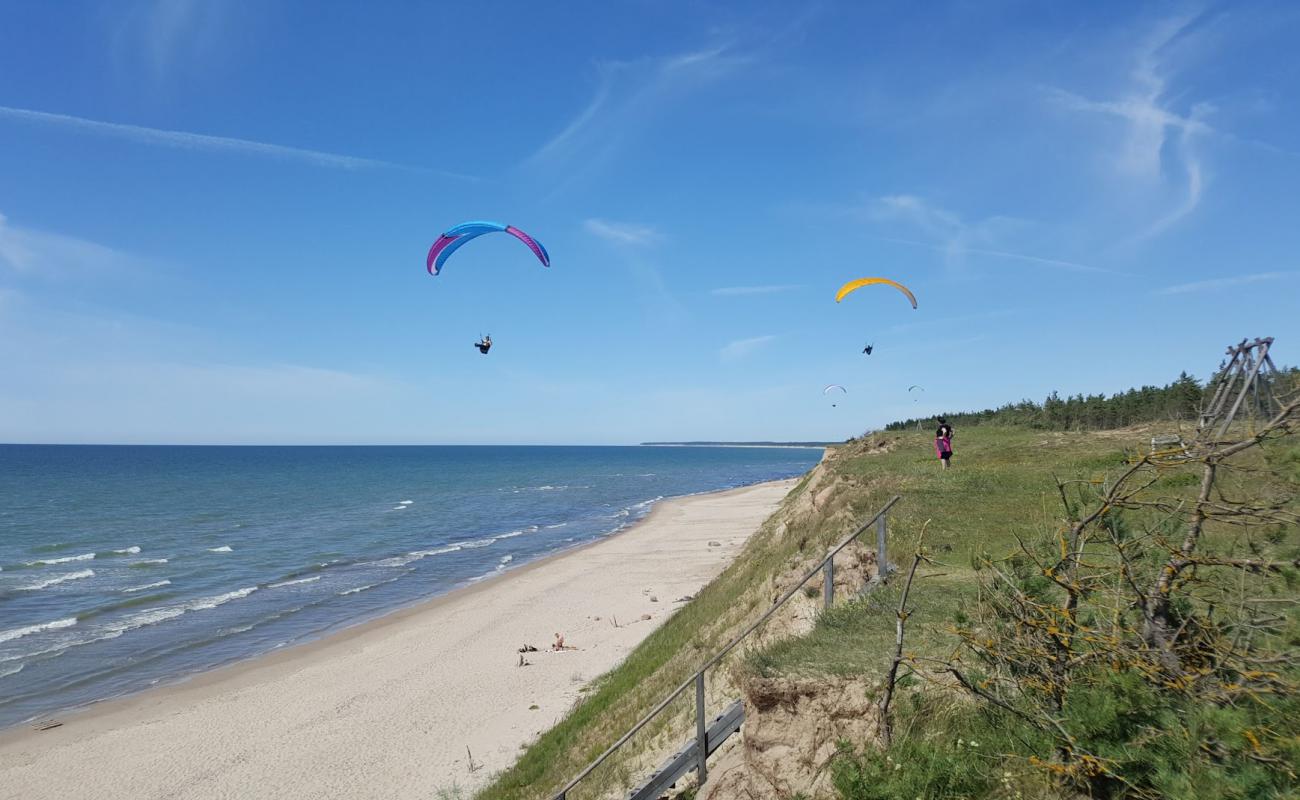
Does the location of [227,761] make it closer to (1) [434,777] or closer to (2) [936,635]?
(1) [434,777]

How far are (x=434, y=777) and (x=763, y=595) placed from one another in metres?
7.84

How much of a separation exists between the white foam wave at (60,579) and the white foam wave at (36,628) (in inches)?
302

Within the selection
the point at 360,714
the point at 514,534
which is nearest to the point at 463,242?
the point at 360,714

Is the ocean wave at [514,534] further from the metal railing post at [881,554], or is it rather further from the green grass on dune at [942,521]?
the metal railing post at [881,554]

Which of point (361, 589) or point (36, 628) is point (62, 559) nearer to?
point (36, 628)

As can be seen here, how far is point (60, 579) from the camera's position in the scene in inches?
1421

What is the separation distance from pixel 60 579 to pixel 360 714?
1065 inches

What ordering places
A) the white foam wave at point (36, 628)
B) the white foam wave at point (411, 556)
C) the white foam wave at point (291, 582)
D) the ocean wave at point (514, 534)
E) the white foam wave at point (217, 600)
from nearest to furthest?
the white foam wave at point (36, 628) < the white foam wave at point (217, 600) < the white foam wave at point (291, 582) < the white foam wave at point (411, 556) < the ocean wave at point (514, 534)

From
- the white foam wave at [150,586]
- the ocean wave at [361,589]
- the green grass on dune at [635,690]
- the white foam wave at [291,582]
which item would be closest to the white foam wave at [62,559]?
the white foam wave at [150,586]

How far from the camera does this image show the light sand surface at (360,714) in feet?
52.2

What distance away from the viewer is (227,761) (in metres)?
17.0

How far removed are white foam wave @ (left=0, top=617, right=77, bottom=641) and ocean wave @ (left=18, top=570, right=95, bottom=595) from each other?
7.63 metres

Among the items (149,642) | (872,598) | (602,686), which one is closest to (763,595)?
(872,598)

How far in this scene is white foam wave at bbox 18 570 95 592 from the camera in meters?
34.1
